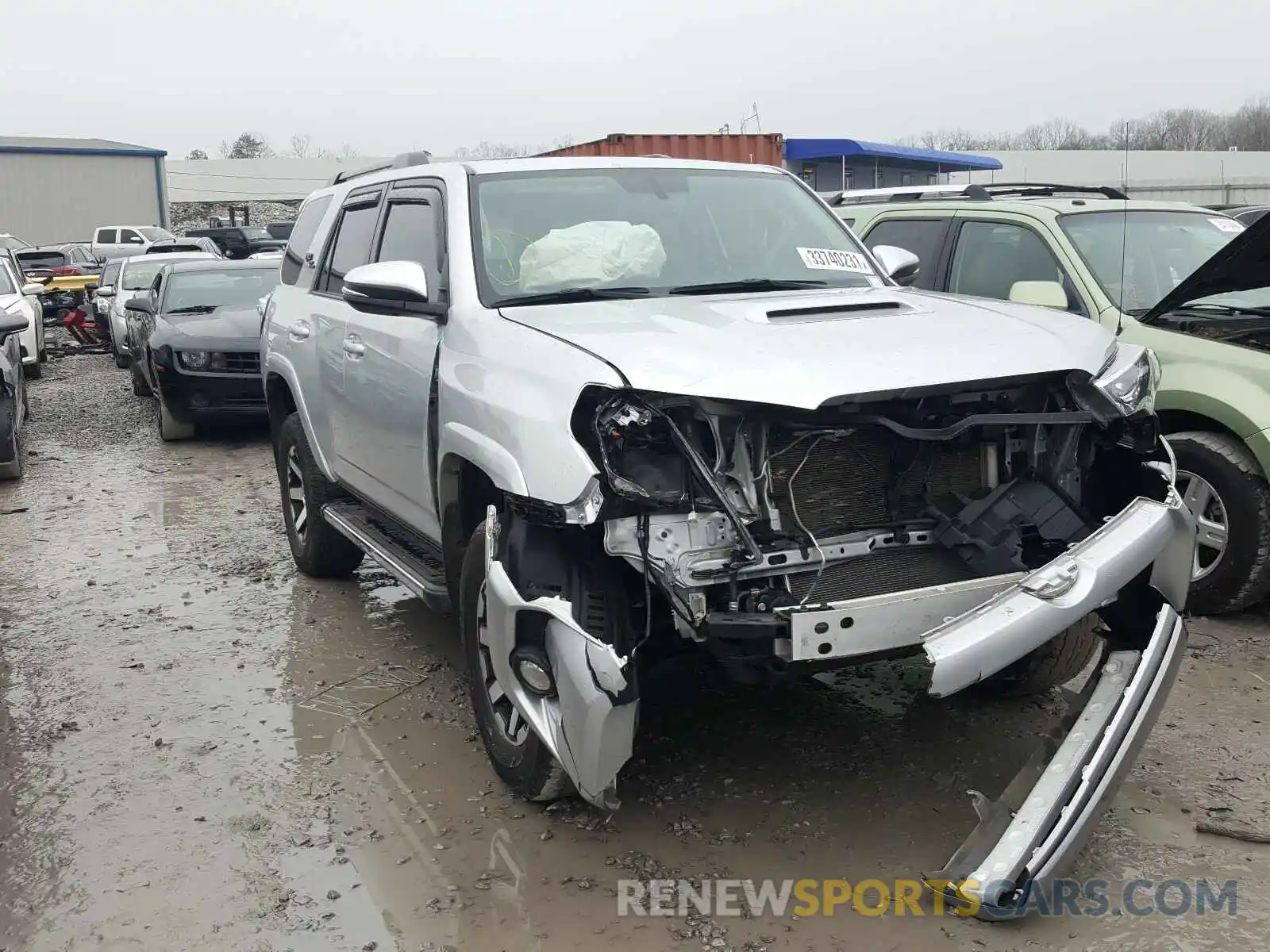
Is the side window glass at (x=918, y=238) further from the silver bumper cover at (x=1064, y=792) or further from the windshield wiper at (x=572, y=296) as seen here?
the silver bumper cover at (x=1064, y=792)

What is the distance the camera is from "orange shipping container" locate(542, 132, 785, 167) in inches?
859

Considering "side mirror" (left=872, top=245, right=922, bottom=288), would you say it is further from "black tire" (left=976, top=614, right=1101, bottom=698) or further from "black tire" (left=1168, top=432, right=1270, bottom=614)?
"black tire" (left=976, top=614, right=1101, bottom=698)

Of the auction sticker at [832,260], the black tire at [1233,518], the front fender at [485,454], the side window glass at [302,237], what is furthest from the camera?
the side window glass at [302,237]

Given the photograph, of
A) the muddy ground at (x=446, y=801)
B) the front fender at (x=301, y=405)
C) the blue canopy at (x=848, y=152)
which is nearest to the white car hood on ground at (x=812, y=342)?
the muddy ground at (x=446, y=801)

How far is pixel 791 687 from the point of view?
185 inches

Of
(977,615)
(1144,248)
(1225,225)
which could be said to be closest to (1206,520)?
(1144,248)

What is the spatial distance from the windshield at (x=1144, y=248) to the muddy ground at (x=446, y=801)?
5.67 feet

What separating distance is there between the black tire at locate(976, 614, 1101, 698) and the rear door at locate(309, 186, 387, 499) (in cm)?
264

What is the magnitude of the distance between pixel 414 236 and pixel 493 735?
6.85 ft

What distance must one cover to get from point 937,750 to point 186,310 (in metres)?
9.88

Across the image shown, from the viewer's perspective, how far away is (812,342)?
3.46m

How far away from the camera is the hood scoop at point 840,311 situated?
3.80m

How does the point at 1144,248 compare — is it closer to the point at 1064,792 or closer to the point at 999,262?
the point at 999,262

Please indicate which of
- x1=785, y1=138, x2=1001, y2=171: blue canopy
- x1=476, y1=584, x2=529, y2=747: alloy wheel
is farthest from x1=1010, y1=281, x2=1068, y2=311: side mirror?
x1=785, y1=138, x2=1001, y2=171: blue canopy
